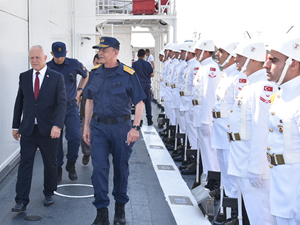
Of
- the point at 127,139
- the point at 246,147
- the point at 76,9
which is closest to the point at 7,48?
the point at 127,139

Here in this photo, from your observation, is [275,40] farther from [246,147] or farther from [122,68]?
[122,68]

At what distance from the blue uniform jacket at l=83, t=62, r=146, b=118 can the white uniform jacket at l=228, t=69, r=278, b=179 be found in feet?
3.33

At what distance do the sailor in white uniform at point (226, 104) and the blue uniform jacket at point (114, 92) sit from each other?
93cm

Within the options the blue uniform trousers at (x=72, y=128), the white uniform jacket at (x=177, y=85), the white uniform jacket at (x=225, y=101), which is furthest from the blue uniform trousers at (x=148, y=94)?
the white uniform jacket at (x=225, y=101)

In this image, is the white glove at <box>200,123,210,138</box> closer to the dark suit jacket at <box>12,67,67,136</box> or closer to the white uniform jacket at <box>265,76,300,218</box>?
the dark suit jacket at <box>12,67,67,136</box>

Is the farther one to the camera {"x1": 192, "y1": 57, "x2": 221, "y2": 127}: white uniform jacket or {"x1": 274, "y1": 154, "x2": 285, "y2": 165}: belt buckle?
{"x1": 192, "y1": 57, "x2": 221, "y2": 127}: white uniform jacket

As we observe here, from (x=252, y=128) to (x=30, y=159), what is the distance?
231cm

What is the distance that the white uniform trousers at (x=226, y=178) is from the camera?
405 centimetres

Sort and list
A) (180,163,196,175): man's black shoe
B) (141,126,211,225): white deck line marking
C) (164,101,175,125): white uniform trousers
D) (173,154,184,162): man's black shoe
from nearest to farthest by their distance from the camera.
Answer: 1. (141,126,211,225): white deck line marking
2. (180,163,196,175): man's black shoe
3. (173,154,184,162): man's black shoe
4. (164,101,175,125): white uniform trousers

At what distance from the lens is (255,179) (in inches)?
126

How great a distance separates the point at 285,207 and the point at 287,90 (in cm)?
71

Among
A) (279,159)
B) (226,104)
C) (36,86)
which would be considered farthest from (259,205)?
(36,86)

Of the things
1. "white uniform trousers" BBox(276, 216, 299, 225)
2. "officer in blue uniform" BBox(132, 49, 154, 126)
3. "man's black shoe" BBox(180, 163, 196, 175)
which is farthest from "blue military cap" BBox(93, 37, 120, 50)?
"officer in blue uniform" BBox(132, 49, 154, 126)

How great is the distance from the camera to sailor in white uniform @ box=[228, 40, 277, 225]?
3182mm
